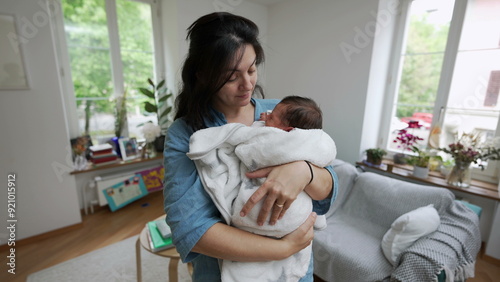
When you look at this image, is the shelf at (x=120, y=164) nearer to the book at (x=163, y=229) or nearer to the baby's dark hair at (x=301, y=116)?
the book at (x=163, y=229)

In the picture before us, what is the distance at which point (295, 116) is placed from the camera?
787 mm

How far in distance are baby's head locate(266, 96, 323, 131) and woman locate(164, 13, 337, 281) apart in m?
0.14

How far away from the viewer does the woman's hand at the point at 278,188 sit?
0.58 meters

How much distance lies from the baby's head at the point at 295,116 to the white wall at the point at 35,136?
226cm

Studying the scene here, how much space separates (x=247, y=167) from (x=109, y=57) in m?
2.82

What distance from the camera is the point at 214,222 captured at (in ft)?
1.90

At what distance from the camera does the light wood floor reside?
6.40ft

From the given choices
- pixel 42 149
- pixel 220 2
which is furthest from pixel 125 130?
pixel 220 2

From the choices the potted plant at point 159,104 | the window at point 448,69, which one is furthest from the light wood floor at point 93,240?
the window at point 448,69

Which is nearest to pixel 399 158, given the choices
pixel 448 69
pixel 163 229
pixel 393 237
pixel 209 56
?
pixel 448 69

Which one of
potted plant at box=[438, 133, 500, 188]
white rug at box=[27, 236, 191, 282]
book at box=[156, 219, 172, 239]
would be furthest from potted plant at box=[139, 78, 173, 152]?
potted plant at box=[438, 133, 500, 188]

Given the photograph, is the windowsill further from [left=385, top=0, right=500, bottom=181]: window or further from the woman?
the woman

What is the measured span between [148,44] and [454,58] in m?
3.38

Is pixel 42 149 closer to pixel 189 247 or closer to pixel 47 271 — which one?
pixel 47 271
